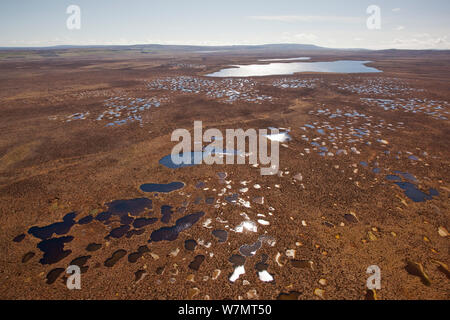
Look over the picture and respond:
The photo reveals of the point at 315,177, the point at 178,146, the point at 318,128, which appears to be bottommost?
the point at 315,177

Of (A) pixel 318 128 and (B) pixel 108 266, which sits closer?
(B) pixel 108 266

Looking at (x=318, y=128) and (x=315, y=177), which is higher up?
(x=318, y=128)

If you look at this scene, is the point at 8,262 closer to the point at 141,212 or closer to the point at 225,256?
the point at 141,212

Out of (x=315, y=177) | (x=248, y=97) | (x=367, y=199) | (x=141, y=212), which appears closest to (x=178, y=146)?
(x=141, y=212)

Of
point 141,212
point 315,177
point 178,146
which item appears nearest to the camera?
point 141,212

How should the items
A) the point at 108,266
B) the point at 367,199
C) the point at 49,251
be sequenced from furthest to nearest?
the point at 367,199 < the point at 49,251 < the point at 108,266

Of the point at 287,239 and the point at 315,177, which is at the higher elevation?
the point at 315,177

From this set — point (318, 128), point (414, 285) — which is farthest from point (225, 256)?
point (318, 128)
